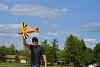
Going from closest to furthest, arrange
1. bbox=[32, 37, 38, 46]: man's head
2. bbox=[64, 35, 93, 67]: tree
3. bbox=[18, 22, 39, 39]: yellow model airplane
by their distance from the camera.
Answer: bbox=[18, 22, 39, 39]: yellow model airplane, bbox=[32, 37, 38, 46]: man's head, bbox=[64, 35, 93, 67]: tree

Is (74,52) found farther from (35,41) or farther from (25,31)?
(25,31)

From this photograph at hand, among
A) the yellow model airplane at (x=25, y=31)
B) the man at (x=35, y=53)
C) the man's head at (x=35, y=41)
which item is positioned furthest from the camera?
the man at (x=35, y=53)

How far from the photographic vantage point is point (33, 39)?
39.4 ft

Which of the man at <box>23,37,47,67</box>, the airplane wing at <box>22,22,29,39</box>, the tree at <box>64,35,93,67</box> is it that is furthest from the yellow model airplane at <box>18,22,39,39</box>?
the tree at <box>64,35,93,67</box>

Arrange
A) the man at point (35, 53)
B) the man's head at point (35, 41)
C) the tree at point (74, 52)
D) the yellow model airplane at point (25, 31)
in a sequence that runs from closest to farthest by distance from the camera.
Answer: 1. the yellow model airplane at point (25, 31)
2. the man's head at point (35, 41)
3. the man at point (35, 53)
4. the tree at point (74, 52)

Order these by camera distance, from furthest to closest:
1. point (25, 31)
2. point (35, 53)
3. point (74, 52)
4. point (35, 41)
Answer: point (74, 52), point (35, 53), point (35, 41), point (25, 31)

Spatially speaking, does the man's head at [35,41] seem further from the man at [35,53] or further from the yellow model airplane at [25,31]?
the yellow model airplane at [25,31]

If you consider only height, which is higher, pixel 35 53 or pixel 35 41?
pixel 35 41

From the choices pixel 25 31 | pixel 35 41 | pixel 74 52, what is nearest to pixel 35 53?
pixel 35 41

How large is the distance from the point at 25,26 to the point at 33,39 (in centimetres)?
59

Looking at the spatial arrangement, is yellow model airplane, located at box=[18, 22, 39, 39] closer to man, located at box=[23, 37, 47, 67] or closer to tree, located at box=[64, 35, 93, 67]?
man, located at box=[23, 37, 47, 67]

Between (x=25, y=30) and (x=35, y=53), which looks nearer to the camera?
(x=25, y=30)

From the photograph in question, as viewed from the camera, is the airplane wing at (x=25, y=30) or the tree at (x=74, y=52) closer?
the airplane wing at (x=25, y=30)

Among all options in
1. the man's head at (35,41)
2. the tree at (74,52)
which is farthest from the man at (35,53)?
the tree at (74,52)
